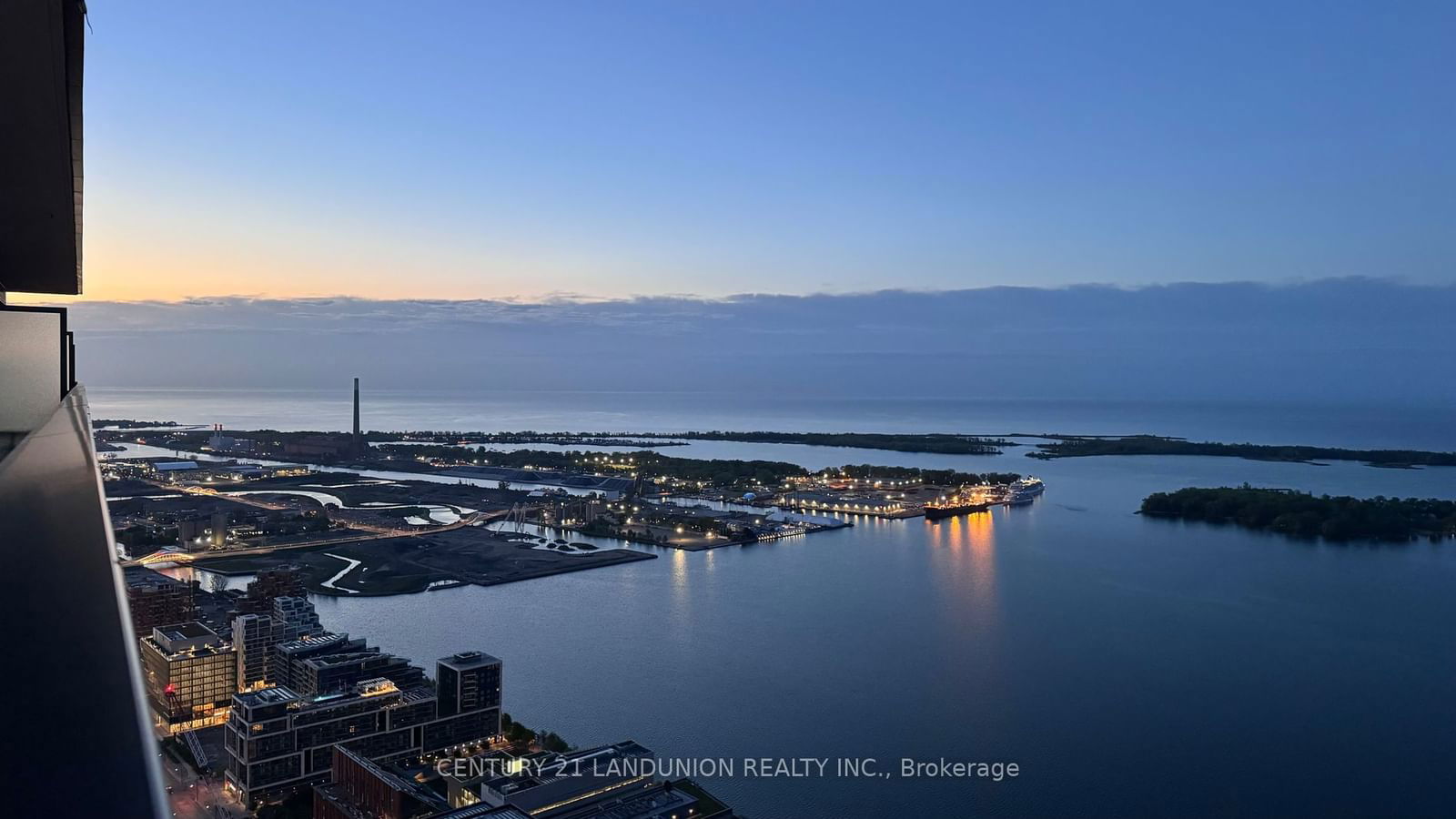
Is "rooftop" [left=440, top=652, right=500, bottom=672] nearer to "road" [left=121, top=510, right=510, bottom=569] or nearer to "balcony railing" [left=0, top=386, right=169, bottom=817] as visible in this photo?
"balcony railing" [left=0, top=386, right=169, bottom=817]

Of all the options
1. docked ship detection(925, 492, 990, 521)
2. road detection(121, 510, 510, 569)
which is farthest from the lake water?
road detection(121, 510, 510, 569)

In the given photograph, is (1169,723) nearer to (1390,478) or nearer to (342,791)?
(342,791)

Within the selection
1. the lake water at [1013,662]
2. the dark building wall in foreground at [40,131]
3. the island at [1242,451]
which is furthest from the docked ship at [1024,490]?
the dark building wall in foreground at [40,131]

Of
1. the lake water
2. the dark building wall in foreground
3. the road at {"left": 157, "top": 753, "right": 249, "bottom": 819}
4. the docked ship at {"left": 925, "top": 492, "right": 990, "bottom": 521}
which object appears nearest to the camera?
the dark building wall in foreground

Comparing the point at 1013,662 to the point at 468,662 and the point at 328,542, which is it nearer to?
the point at 468,662

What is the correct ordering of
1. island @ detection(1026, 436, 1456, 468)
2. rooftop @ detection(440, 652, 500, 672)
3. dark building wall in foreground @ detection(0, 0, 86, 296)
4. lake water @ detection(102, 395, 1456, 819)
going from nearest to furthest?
dark building wall in foreground @ detection(0, 0, 86, 296) < lake water @ detection(102, 395, 1456, 819) < rooftop @ detection(440, 652, 500, 672) < island @ detection(1026, 436, 1456, 468)

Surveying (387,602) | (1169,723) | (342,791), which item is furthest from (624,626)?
(1169,723)
